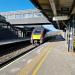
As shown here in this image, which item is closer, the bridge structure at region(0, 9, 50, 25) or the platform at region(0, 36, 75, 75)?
the platform at region(0, 36, 75, 75)

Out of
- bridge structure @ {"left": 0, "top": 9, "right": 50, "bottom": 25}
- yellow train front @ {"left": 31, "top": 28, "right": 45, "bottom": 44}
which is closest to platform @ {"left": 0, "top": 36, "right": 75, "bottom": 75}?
yellow train front @ {"left": 31, "top": 28, "right": 45, "bottom": 44}

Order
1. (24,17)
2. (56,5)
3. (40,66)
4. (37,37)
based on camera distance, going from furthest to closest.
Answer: (24,17) → (37,37) → (56,5) → (40,66)

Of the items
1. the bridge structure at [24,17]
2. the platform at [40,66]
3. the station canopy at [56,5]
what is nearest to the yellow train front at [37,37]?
the station canopy at [56,5]

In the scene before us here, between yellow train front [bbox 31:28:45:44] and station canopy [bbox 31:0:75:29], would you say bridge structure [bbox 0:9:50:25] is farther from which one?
station canopy [bbox 31:0:75:29]

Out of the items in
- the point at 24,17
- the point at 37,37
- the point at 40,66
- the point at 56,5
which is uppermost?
the point at 24,17

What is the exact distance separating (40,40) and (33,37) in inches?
56.1

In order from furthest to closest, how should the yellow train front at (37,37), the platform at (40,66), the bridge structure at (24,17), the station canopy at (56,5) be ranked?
the bridge structure at (24,17) → the yellow train front at (37,37) → the station canopy at (56,5) → the platform at (40,66)

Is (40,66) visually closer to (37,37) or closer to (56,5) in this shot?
(56,5)

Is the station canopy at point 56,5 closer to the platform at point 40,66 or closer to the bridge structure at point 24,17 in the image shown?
the platform at point 40,66

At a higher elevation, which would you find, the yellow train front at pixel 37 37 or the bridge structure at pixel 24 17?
the bridge structure at pixel 24 17

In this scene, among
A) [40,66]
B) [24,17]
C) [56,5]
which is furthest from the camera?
[24,17]

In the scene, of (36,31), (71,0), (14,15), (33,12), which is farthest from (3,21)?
(71,0)

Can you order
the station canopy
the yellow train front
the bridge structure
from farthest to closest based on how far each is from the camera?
the bridge structure → the yellow train front → the station canopy

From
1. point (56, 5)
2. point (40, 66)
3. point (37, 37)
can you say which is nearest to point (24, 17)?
point (37, 37)
